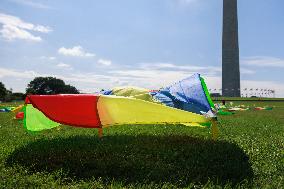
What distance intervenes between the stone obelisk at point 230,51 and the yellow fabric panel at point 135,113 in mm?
102219

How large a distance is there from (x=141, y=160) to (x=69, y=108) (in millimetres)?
2215

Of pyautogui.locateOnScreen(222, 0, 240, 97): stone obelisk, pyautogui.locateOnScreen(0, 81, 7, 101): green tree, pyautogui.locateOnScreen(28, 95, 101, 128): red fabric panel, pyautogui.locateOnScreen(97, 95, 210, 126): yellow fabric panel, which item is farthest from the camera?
pyautogui.locateOnScreen(222, 0, 240, 97): stone obelisk

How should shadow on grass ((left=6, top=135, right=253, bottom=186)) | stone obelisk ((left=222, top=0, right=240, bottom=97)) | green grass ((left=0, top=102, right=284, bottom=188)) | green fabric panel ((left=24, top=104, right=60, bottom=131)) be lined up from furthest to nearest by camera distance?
stone obelisk ((left=222, top=0, right=240, bottom=97)) → green fabric panel ((left=24, top=104, right=60, bottom=131)) → shadow on grass ((left=6, top=135, right=253, bottom=186)) → green grass ((left=0, top=102, right=284, bottom=188))

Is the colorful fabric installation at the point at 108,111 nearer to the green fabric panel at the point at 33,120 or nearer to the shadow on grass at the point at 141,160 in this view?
the shadow on grass at the point at 141,160

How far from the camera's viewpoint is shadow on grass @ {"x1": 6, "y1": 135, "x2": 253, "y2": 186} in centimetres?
663

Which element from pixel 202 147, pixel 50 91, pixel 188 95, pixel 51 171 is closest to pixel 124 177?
pixel 51 171

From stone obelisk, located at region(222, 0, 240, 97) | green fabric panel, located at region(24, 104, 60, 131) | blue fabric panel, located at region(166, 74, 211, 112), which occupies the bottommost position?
green fabric panel, located at region(24, 104, 60, 131)

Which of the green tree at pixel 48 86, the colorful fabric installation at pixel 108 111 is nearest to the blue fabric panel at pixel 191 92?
the colorful fabric installation at pixel 108 111

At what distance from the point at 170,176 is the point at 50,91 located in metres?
109

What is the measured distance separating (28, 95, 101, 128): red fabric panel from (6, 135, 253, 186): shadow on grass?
0.60 meters

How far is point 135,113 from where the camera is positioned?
818cm

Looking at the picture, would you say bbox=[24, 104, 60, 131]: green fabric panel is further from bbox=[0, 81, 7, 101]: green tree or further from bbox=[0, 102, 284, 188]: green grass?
bbox=[0, 81, 7, 101]: green tree

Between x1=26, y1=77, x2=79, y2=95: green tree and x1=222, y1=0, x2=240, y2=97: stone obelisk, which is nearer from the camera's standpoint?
x1=222, y1=0, x2=240, y2=97: stone obelisk

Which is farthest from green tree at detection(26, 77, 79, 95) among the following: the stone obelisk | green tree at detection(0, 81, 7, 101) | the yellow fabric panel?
the yellow fabric panel
